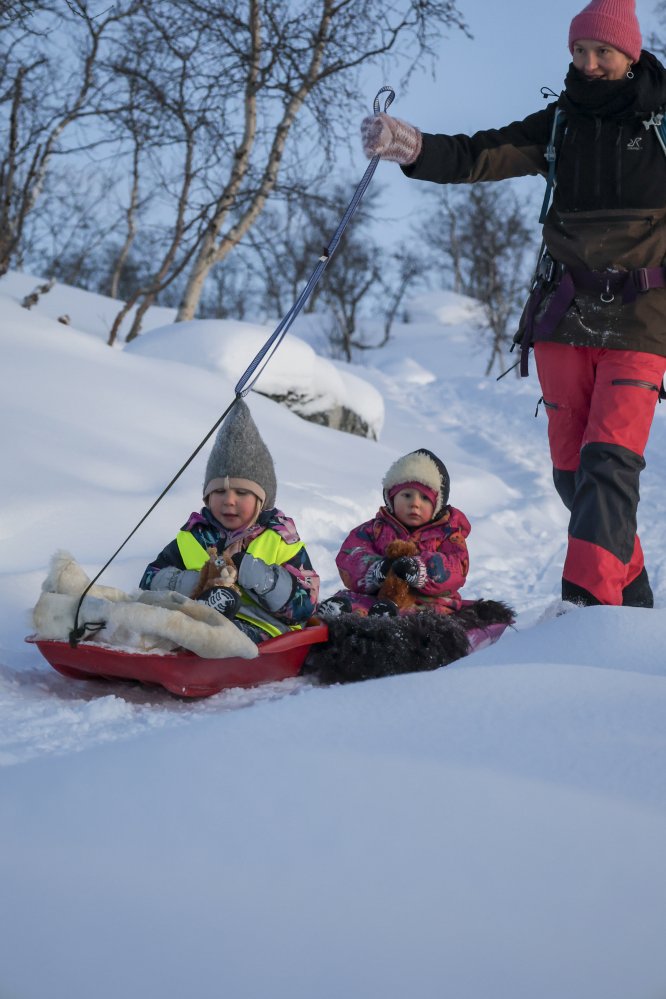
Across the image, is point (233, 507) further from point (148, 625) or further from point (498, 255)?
point (498, 255)

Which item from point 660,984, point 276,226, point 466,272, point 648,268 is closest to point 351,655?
point 648,268

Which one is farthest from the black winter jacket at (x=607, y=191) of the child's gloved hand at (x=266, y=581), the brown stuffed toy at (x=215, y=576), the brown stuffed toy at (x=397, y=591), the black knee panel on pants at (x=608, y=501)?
the brown stuffed toy at (x=215, y=576)

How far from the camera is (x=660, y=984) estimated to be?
117 centimetres

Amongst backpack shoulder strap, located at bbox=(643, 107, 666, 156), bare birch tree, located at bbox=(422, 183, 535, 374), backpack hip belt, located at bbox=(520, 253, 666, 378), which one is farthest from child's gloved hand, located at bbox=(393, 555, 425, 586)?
bare birch tree, located at bbox=(422, 183, 535, 374)

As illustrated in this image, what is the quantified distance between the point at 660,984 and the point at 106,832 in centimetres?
80

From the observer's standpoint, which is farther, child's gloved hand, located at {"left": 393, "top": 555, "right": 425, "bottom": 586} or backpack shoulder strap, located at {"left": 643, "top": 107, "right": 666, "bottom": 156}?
child's gloved hand, located at {"left": 393, "top": 555, "right": 425, "bottom": 586}

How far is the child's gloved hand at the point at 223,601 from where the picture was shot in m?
2.91

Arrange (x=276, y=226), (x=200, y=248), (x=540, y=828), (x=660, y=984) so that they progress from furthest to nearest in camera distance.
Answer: (x=276, y=226)
(x=200, y=248)
(x=540, y=828)
(x=660, y=984)

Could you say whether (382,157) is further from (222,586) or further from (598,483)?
(222,586)

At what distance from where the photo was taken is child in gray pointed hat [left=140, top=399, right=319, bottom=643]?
303 centimetres

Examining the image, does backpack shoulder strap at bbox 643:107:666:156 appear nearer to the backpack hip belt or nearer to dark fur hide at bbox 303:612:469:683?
the backpack hip belt

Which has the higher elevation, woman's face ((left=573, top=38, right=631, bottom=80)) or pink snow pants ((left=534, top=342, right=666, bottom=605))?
woman's face ((left=573, top=38, right=631, bottom=80))

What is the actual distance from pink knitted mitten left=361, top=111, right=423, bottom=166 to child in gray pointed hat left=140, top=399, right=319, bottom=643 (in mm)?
900

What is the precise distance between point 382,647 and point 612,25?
1.95 metres
